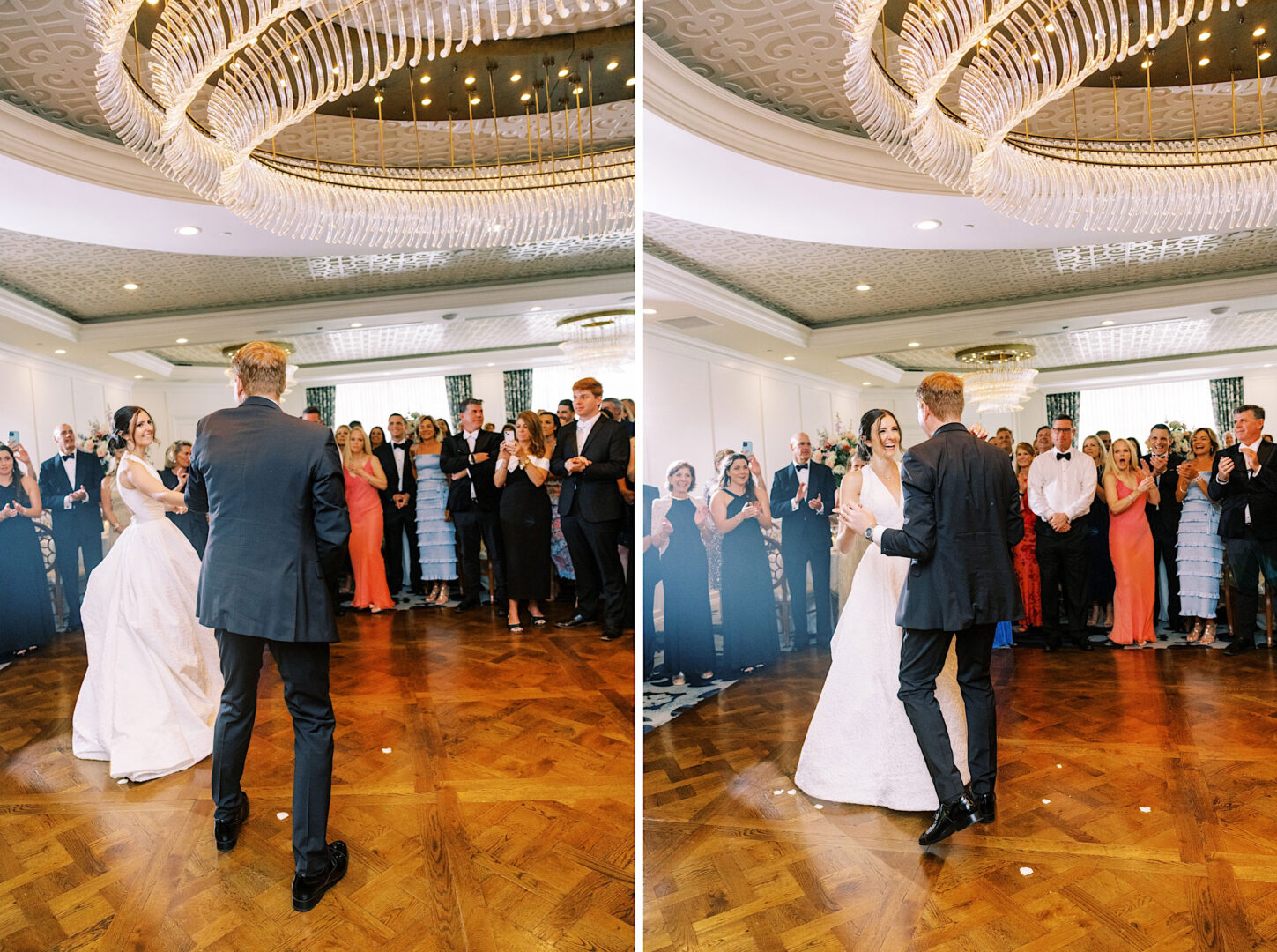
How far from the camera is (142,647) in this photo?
2555 millimetres

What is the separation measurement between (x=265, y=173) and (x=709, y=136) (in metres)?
1.57

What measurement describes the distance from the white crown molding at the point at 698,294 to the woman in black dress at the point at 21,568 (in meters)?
2.01

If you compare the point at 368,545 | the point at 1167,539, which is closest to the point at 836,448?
the point at 368,545

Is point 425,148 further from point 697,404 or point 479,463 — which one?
point 697,404

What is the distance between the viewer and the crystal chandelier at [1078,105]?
190 cm

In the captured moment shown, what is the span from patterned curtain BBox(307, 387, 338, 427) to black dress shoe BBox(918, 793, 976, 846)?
219 cm

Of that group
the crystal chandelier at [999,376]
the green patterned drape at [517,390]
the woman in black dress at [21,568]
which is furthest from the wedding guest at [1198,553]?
the woman in black dress at [21,568]

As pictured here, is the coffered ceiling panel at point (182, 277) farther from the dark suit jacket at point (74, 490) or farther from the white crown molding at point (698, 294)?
the white crown molding at point (698, 294)

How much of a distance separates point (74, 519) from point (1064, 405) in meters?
4.16

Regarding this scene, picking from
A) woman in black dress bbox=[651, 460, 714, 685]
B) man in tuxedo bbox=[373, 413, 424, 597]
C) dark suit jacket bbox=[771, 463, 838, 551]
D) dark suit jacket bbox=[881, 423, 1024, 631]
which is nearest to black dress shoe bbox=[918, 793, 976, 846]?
dark suit jacket bbox=[881, 423, 1024, 631]

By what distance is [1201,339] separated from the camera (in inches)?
150

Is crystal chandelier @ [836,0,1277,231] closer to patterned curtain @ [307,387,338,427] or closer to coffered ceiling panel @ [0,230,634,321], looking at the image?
coffered ceiling panel @ [0,230,634,321]

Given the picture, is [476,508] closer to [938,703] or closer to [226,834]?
[226,834]

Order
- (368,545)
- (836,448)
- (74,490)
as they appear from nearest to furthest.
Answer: (74,490)
(836,448)
(368,545)
